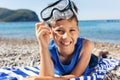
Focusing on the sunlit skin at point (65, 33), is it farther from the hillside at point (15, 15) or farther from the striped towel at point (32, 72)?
the hillside at point (15, 15)

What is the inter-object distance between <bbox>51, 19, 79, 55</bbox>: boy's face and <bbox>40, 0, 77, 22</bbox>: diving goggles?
0.19 ft

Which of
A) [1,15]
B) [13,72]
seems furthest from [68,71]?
[1,15]

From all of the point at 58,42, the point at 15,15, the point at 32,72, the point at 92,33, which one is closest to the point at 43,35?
the point at 58,42

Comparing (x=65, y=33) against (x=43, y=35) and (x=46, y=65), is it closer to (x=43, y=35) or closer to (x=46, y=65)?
(x=43, y=35)

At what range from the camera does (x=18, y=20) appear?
155 ft

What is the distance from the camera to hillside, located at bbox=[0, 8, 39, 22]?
145 feet

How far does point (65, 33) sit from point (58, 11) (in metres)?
0.23

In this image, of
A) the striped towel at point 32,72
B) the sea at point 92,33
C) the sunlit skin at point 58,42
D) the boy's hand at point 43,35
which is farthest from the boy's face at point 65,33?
the sea at point 92,33

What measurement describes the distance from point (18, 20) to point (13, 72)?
43.7 m

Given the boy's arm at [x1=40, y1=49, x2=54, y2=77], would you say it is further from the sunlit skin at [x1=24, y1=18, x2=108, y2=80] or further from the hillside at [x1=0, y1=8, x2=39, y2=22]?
the hillside at [x1=0, y1=8, x2=39, y2=22]

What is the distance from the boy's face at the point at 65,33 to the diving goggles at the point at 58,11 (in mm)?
58

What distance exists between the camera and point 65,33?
10.2ft

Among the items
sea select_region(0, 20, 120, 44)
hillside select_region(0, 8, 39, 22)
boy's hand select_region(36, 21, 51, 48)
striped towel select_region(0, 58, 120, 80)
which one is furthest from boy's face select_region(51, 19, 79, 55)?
hillside select_region(0, 8, 39, 22)

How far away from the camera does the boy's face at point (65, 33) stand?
10.2 feet
